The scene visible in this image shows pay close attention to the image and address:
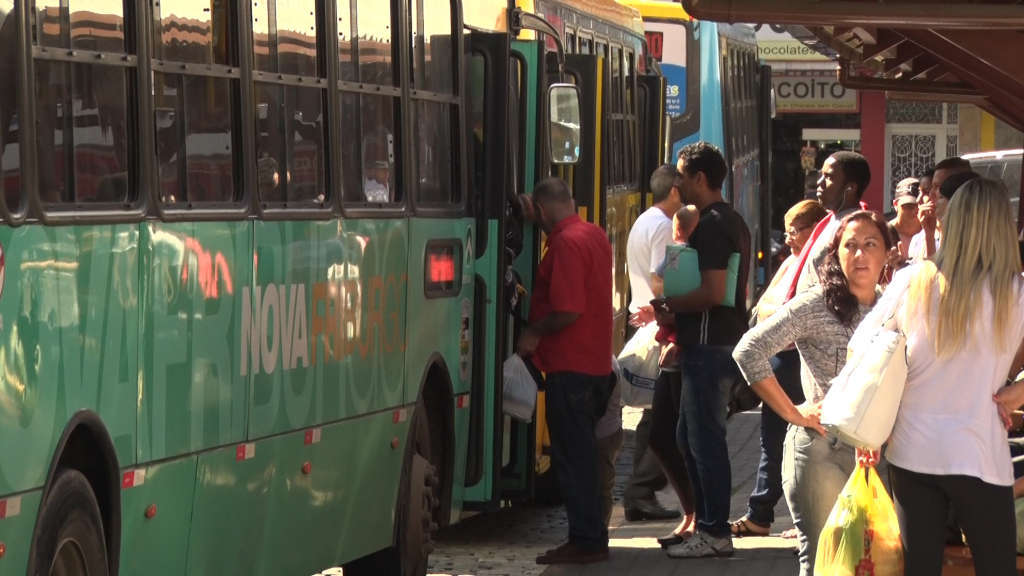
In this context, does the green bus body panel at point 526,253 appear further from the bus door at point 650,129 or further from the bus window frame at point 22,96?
the bus door at point 650,129

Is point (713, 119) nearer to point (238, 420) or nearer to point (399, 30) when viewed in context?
point (399, 30)

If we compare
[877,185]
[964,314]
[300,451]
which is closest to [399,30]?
[300,451]

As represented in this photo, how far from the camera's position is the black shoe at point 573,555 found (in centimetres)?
1038

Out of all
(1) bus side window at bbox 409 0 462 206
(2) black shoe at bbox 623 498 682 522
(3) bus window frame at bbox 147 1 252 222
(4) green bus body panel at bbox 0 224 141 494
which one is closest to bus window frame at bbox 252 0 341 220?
(3) bus window frame at bbox 147 1 252 222

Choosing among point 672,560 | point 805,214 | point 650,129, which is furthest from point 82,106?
point 650,129

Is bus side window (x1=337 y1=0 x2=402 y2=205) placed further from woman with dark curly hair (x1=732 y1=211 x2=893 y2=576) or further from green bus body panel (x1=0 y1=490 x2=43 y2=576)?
green bus body panel (x1=0 y1=490 x2=43 y2=576)

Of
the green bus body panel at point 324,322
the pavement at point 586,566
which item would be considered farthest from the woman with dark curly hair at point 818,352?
the pavement at point 586,566

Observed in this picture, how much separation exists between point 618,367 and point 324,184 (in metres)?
3.10

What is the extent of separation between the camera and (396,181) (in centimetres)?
923

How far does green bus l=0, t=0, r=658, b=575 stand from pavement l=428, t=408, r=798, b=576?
0.36 m

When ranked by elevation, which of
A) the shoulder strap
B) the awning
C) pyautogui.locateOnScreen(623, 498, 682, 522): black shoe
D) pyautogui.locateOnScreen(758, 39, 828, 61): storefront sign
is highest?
pyautogui.locateOnScreen(758, 39, 828, 61): storefront sign

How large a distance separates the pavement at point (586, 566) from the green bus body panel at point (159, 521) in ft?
11.8

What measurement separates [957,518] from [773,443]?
12.8ft

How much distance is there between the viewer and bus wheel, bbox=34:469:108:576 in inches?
231
